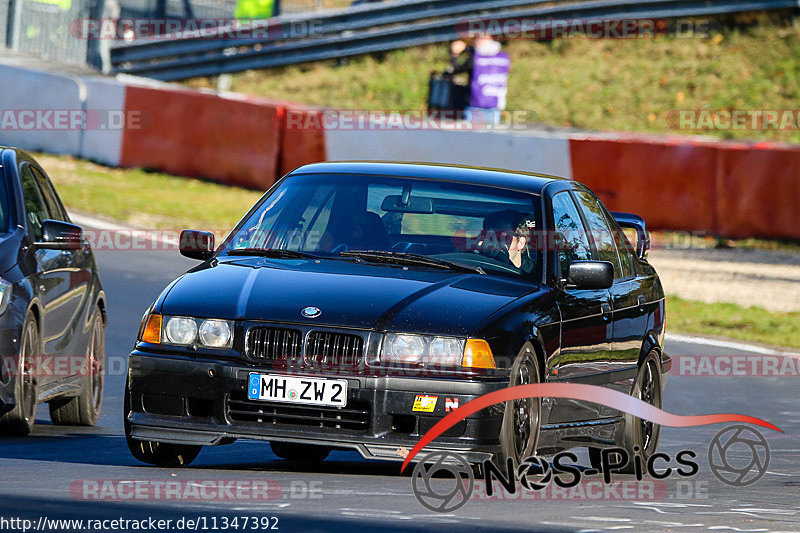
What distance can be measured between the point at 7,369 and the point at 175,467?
1250 millimetres

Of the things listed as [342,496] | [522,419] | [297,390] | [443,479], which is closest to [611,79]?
[522,419]

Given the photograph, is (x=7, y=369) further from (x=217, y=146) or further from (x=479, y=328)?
(x=217, y=146)

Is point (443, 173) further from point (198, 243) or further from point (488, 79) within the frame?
point (488, 79)

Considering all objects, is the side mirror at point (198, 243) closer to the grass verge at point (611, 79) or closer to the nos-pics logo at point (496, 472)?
the nos-pics logo at point (496, 472)

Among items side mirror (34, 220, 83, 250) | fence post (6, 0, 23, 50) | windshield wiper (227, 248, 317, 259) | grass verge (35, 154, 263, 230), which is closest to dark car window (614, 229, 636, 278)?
windshield wiper (227, 248, 317, 259)

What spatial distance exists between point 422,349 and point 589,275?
116 cm

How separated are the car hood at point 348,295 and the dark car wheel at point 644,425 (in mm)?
1308

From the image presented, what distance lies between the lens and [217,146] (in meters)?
23.1

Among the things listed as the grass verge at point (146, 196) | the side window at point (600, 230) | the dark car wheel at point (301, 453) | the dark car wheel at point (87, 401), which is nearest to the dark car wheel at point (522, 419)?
the dark car wheel at point (301, 453)

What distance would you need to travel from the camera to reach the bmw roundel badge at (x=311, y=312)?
6.79 metres

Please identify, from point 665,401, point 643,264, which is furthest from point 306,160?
point 643,264

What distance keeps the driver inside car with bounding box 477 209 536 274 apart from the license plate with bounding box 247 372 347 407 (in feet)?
4.35

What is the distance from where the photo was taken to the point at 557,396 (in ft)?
24.3

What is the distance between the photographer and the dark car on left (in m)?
8.10
